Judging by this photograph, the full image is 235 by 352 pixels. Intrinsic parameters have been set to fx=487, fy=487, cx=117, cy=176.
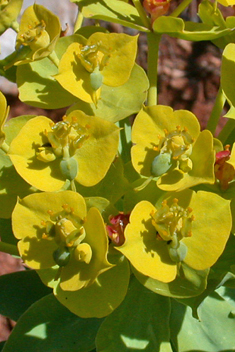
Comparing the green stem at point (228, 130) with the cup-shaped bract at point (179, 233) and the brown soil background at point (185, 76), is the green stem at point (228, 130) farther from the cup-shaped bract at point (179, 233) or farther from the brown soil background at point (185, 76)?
the brown soil background at point (185, 76)

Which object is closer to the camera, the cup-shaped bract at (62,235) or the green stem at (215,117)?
the cup-shaped bract at (62,235)

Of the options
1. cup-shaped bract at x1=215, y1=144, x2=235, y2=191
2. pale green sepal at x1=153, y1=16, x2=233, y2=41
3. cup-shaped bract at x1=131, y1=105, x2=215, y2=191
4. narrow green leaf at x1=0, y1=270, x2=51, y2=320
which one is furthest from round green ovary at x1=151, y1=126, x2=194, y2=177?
narrow green leaf at x1=0, y1=270, x2=51, y2=320

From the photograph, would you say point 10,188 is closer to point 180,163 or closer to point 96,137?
point 96,137

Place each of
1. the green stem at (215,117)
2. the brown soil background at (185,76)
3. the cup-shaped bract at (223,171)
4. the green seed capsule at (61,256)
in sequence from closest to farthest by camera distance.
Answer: the green seed capsule at (61,256)
the cup-shaped bract at (223,171)
the green stem at (215,117)
the brown soil background at (185,76)

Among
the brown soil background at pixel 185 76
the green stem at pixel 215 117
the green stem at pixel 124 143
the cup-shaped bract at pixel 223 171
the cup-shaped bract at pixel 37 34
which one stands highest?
the cup-shaped bract at pixel 37 34

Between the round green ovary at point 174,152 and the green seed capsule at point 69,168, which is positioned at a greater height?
the green seed capsule at point 69,168

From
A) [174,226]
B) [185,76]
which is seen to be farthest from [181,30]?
[185,76]

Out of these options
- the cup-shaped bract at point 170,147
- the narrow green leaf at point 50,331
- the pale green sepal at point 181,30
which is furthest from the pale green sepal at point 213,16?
the narrow green leaf at point 50,331

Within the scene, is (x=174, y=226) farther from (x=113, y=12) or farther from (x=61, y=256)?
(x=113, y=12)
